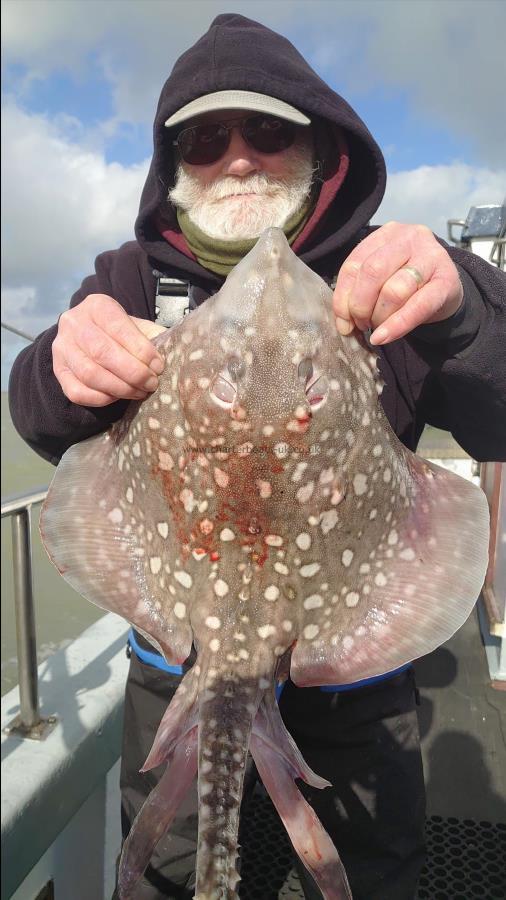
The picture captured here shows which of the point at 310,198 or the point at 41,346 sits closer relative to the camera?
the point at 41,346

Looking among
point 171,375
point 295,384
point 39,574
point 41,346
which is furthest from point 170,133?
point 39,574

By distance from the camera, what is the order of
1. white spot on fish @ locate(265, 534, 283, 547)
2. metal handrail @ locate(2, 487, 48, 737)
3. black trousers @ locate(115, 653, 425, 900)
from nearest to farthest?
white spot on fish @ locate(265, 534, 283, 547) < black trousers @ locate(115, 653, 425, 900) < metal handrail @ locate(2, 487, 48, 737)

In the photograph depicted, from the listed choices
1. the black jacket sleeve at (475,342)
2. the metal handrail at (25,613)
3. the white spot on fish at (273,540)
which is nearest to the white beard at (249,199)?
the black jacket sleeve at (475,342)

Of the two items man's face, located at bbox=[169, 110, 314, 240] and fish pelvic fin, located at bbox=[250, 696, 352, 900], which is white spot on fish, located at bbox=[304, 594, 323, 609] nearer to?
fish pelvic fin, located at bbox=[250, 696, 352, 900]

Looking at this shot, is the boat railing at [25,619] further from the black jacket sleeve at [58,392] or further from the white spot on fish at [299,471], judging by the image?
the white spot on fish at [299,471]

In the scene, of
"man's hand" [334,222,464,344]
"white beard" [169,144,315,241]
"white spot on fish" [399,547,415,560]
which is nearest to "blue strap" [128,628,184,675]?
"white spot on fish" [399,547,415,560]

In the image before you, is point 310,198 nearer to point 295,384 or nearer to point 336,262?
point 336,262

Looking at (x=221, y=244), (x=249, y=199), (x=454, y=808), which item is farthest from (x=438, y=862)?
(x=249, y=199)

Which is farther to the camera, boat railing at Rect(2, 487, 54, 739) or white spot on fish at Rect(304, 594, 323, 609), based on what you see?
boat railing at Rect(2, 487, 54, 739)
